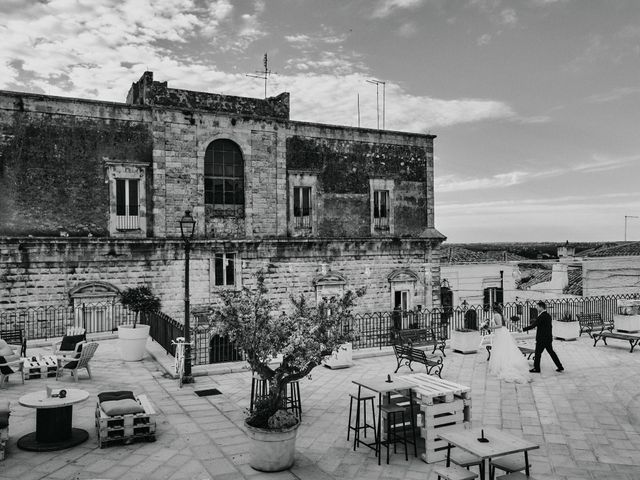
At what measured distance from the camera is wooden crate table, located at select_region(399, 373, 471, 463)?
7367mm

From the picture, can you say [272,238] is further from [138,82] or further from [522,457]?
[522,457]

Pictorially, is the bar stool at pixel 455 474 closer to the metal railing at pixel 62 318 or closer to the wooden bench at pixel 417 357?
the wooden bench at pixel 417 357

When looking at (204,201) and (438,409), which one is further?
(204,201)

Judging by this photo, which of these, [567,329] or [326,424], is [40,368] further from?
[567,329]

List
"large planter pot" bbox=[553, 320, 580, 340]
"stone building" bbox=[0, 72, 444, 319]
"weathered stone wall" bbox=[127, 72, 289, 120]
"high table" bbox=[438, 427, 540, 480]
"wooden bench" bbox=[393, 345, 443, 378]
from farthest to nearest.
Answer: "weathered stone wall" bbox=[127, 72, 289, 120] → "stone building" bbox=[0, 72, 444, 319] → "large planter pot" bbox=[553, 320, 580, 340] → "wooden bench" bbox=[393, 345, 443, 378] → "high table" bbox=[438, 427, 540, 480]

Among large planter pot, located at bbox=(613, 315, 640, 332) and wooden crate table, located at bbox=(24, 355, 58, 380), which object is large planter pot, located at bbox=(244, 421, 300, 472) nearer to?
wooden crate table, located at bbox=(24, 355, 58, 380)

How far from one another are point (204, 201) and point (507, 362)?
49.6 ft

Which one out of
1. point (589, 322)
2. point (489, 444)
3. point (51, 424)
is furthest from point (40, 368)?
point (589, 322)

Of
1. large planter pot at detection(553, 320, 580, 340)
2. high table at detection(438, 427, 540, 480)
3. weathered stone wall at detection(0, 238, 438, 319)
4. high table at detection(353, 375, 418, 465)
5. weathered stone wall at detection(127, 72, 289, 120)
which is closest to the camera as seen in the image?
high table at detection(438, 427, 540, 480)

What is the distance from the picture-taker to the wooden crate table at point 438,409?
7367 millimetres

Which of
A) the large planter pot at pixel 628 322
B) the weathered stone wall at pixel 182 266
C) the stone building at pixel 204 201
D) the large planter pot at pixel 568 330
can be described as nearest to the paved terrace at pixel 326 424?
the large planter pot at pixel 568 330

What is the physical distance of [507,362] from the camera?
12102 mm

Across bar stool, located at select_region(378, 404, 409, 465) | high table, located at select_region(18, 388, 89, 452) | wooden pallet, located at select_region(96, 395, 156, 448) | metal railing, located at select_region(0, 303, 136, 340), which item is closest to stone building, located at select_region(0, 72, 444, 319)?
metal railing, located at select_region(0, 303, 136, 340)

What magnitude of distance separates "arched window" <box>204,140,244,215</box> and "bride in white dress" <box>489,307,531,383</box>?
14.3 meters
